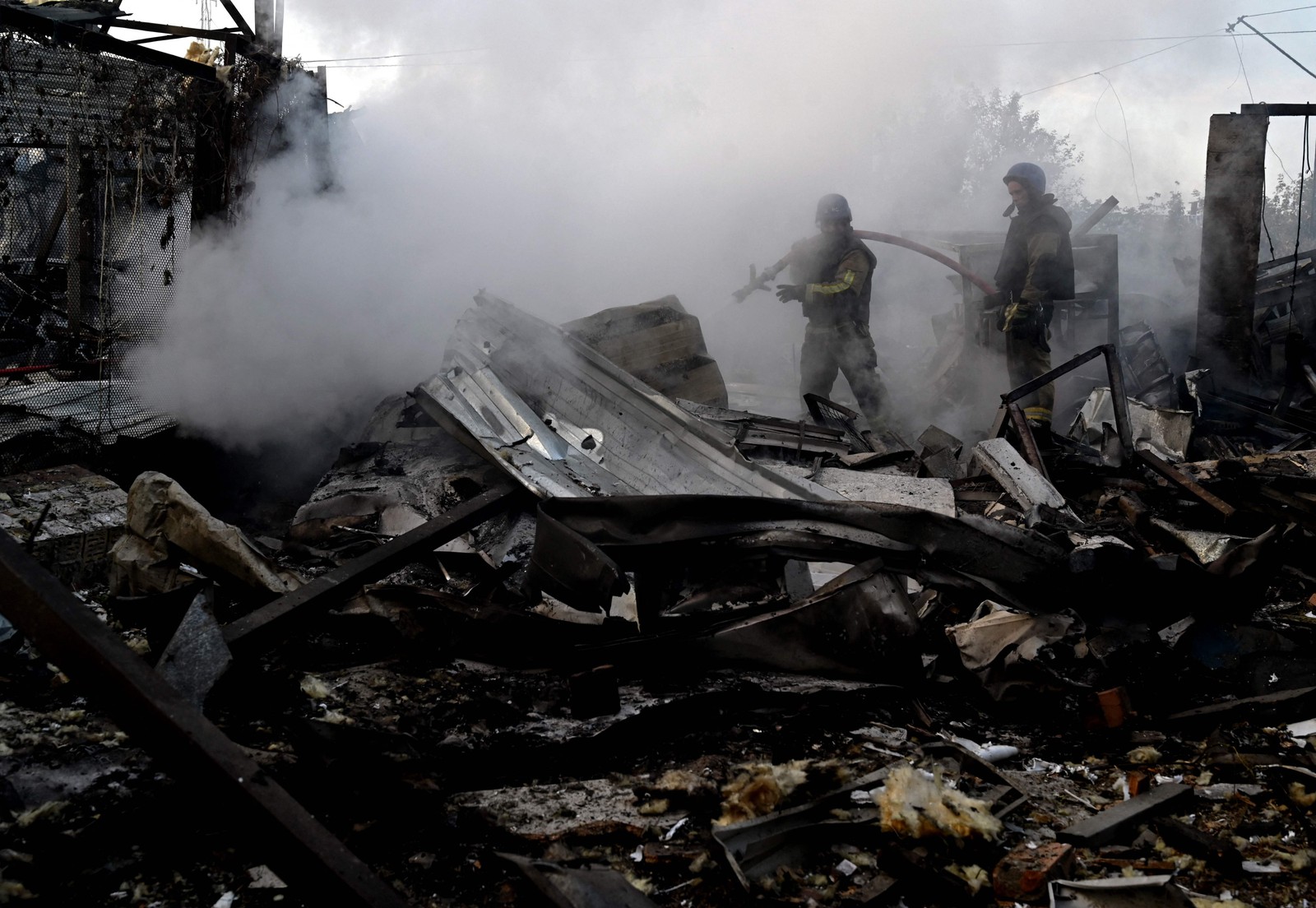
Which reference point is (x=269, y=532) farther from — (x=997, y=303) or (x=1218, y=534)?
(x=997, y=303)

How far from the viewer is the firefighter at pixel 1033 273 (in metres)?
7.14

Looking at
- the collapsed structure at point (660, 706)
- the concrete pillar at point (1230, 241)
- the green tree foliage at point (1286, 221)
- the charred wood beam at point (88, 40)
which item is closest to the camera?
the collapsed structure at point (660, 706)

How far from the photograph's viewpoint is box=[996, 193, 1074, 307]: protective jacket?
23.4 feet

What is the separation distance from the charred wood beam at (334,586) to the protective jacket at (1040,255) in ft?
18.6

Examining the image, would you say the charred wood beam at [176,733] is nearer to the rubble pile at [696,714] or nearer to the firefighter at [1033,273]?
the rubble pile at [696,714]

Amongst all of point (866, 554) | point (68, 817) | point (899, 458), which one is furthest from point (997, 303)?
point (68, 817)

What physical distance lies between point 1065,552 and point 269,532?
480cm

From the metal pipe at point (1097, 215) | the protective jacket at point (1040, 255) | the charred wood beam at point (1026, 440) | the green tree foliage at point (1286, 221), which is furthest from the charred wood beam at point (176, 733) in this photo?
the green tree foliage at point (1286, 221)

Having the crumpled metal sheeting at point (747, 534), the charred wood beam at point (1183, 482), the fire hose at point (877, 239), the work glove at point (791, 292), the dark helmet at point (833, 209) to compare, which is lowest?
the charred wood beam at point (1183, 482)

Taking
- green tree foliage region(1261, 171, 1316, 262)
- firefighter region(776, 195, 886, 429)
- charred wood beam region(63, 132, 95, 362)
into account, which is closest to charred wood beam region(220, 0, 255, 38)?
charred wood beam region(63, 132, 95, 362)

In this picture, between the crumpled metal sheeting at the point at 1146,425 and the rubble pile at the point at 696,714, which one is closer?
the rubble pile at the point at 696,714

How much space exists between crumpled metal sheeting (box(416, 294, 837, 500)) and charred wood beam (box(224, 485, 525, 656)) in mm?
1453

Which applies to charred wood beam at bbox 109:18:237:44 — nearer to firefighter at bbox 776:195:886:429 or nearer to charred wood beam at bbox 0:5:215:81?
charred wood beam at bbox 0:5:215:81

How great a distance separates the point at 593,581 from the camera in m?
2.68
